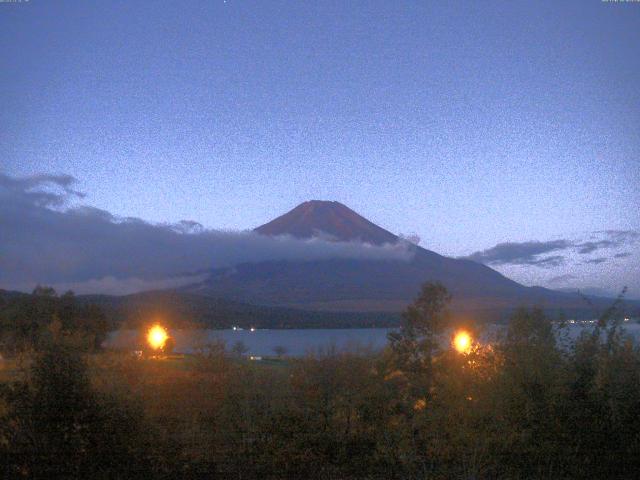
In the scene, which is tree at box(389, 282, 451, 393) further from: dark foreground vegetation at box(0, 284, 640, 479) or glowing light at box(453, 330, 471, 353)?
dark foreground vegetation at box(0, 284, 640, 479)

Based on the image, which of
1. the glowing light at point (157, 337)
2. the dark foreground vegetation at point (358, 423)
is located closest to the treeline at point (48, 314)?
the glowing light at point (157, 337)

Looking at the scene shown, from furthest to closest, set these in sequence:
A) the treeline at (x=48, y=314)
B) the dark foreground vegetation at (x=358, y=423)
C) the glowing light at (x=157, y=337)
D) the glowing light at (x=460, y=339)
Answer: the treeline at (x=48, y=314) → the glowing light at (x=157, y=337) → the glowing light at (x=460, y=339) → the dark foreground vegetation at (x=358, y=423)

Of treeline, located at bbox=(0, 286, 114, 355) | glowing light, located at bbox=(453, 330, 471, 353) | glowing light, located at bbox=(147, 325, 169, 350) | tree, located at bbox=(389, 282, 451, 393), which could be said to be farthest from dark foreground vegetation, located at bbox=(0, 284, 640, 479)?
treeline, located at bbox=(0, 286, 114, 355)

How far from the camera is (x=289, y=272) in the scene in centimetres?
10788

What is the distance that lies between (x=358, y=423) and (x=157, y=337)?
21520mm

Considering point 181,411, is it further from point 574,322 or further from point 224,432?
point 574,322

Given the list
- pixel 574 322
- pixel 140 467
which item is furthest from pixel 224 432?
pixel 574 322

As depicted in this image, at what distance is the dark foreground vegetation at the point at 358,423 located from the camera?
8781 mm

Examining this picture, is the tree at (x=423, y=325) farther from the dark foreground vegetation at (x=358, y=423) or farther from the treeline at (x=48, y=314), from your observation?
the treeline at (x=48, y=314)

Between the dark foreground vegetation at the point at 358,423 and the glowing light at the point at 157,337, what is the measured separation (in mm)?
18257

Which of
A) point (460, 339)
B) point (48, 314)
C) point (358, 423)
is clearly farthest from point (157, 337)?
point (358, 423)

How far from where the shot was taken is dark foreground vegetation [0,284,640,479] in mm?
8781

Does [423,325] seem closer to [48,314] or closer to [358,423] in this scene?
[358,423]

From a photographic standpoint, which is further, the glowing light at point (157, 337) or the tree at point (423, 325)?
the glowing light at point (157, 337)
